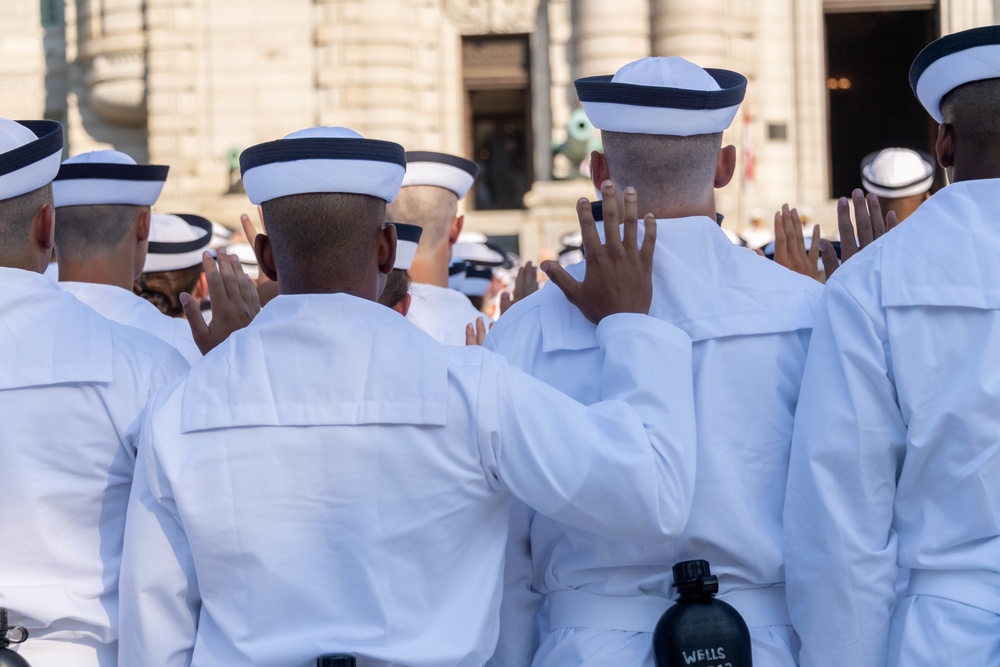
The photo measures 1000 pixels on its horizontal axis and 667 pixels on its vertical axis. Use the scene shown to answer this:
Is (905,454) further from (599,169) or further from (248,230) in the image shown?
(248,230)

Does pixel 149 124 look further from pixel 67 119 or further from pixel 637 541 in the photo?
pixel 637 541

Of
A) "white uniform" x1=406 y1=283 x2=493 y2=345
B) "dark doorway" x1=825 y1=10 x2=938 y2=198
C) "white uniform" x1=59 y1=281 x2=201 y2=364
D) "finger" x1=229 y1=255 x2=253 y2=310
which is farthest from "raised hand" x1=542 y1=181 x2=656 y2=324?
"dark doorway" x1=825 y1=10 x2=938 y2=198

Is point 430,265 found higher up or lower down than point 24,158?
lower down

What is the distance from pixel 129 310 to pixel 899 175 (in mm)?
3161

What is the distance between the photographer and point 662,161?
3.04m

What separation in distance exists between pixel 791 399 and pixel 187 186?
18.3 m

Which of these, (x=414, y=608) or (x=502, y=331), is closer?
(x=414, y=608)

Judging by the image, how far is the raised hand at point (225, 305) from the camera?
10.7ft

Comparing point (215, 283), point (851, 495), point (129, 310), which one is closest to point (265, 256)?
point (215, 283)

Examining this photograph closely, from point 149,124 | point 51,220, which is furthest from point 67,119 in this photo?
point 51,220

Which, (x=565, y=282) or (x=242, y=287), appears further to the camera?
(x=242, y=287)

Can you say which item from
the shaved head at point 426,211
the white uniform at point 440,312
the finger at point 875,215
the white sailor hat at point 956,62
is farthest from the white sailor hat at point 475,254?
the white sailor hat at point 956,62

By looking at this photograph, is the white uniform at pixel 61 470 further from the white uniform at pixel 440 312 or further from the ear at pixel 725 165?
the white uniform at pixel 440 312

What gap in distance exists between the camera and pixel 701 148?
305 centimetres
